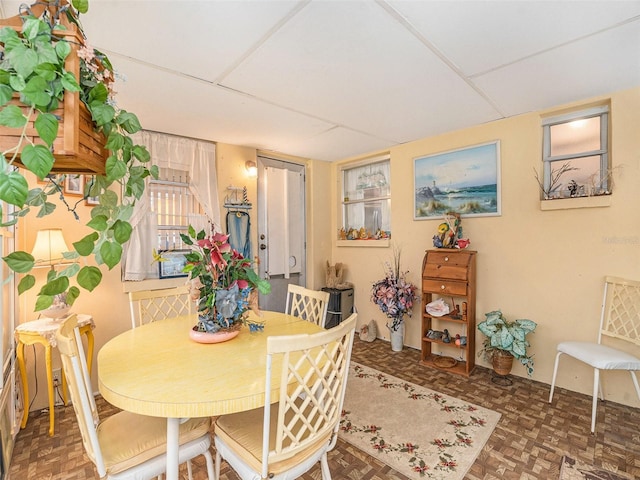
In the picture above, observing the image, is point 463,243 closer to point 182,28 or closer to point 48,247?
point 182,28


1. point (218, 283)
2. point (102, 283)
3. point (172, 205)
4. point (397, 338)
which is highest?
point (172, 205)

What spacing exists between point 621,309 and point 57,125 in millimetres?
3558

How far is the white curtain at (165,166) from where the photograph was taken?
295cm

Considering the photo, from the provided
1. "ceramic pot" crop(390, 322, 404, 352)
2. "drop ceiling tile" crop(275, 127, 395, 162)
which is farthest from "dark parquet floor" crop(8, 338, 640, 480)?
"drop ceiling tile" crop(275, 127, 395, 162)

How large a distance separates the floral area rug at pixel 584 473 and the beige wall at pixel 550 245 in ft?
3.33

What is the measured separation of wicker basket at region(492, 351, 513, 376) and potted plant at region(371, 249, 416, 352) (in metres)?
0.98

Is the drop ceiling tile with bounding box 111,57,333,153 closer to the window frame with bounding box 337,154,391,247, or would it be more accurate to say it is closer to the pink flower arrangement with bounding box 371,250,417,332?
→ the window frame with bounding box 337,154,391,247

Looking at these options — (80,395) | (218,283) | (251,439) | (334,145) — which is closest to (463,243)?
(334,145)

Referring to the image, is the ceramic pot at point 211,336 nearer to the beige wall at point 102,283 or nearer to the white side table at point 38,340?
the white side table at point 38,340

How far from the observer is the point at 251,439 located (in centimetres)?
130

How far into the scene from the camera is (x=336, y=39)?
1726 mm

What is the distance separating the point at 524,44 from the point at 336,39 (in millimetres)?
1116

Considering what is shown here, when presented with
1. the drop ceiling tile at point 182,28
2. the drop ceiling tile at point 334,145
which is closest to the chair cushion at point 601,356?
the drop ceiling tile at point 334,145

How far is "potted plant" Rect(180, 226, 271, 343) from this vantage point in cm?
164
